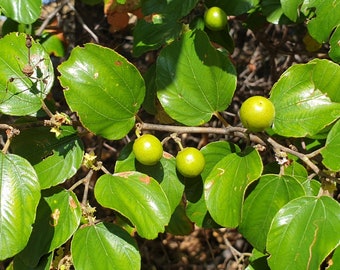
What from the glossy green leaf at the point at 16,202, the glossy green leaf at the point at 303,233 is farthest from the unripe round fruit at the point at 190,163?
the glossy green leaf at the point at 16,202

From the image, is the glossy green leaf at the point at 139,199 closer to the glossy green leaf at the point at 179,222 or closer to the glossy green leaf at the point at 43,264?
the glossy green leaf at the point at 43,264

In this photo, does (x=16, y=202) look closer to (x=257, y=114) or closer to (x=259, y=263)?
(x=257, y=114)

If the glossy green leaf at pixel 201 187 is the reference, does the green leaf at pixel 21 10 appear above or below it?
above

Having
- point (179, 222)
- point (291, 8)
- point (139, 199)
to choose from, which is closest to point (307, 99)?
point (291, 8)

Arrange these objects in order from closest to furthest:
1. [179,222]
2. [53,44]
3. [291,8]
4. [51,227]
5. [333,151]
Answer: [333,151]
[51,227]
[291,8]
[179,222]
[53,44]

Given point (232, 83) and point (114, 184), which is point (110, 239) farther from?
point (232, 83)

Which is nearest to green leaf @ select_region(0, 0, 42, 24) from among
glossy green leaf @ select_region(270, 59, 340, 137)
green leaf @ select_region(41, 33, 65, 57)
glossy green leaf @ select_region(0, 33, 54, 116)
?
glossy green leaf @ select_region(0, 33, 54, 116)

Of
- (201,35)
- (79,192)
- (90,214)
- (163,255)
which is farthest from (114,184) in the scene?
(163,255)
